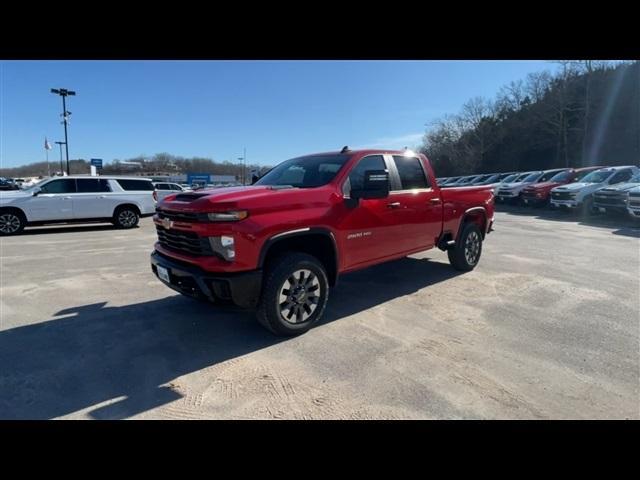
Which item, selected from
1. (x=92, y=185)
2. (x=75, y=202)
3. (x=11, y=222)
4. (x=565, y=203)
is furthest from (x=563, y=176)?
(x=11, y=222)

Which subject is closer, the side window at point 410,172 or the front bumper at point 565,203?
the side window at point 410,172

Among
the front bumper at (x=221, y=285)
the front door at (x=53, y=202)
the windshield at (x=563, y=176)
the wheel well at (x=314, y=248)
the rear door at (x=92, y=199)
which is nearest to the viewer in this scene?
the front bumper at (x=221, y=285)

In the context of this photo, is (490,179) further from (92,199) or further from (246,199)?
(246,199)

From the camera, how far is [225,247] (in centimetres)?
335

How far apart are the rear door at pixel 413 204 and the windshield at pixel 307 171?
2.84 ft

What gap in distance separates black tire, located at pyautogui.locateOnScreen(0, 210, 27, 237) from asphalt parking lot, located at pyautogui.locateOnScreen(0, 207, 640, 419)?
21.9 feet

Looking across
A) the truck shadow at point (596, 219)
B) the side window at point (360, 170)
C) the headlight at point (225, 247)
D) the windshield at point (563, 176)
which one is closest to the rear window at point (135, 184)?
the side window at point (360, 170)

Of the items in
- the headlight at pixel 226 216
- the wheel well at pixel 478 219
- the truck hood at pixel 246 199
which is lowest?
the wheel well at pixel 478 219

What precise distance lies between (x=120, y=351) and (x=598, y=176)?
1962 centimetres

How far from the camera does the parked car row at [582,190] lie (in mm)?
13125

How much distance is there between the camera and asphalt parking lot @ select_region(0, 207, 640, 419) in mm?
2699

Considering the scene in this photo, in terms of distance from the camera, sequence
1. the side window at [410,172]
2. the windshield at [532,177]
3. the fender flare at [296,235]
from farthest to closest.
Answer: the windshield at [532,177], the side window at [410,172], the fender flare at [296,235]

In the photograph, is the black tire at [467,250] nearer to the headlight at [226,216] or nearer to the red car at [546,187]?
the headlight at [226,216]
